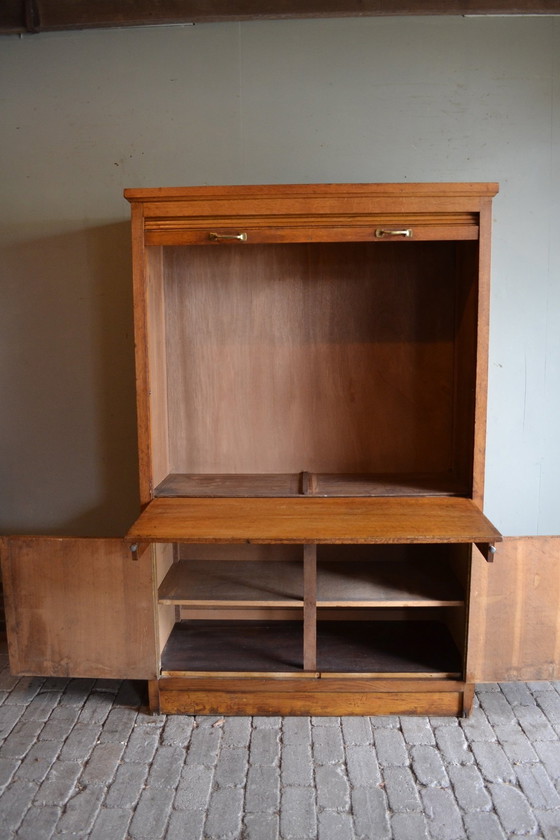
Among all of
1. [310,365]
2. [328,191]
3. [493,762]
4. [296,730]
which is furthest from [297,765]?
[328,191]

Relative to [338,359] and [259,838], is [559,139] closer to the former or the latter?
[338,359]

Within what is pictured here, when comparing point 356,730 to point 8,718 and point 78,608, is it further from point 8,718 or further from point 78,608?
point 8,718

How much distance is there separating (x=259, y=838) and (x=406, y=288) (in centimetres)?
211

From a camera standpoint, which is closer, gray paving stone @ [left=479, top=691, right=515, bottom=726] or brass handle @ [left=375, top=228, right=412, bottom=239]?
brass handle @ [left=375, top=228, right=412, bottom=239]

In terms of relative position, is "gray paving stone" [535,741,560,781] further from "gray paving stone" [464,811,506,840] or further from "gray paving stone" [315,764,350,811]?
"gray paving stone" [315,764,350,811]

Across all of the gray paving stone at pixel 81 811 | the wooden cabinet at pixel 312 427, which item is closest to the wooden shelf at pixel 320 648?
the wooden cabinet at pixel 312 427

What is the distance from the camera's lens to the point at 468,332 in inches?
96.4

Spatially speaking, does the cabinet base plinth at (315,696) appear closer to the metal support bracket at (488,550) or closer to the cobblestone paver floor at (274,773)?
the cobblestone paver floor at (274,773)

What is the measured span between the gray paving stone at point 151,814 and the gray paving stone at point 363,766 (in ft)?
2.03

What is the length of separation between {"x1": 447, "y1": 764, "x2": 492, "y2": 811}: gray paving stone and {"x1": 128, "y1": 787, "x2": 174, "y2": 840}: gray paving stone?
37.4 inches

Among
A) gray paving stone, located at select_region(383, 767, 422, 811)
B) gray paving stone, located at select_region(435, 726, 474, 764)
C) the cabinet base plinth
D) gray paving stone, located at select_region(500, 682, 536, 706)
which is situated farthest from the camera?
gray paving stone, located at select_region(500, 682, 536, 706)

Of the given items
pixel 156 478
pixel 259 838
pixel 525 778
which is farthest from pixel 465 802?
pixel 156 478

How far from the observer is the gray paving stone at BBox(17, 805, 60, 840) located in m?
1.87

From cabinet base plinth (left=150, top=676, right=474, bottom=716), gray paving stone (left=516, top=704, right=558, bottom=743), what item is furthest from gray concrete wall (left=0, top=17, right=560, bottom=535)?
cabinet base plinth (left=150, top=676, right=474, bottom=716)
